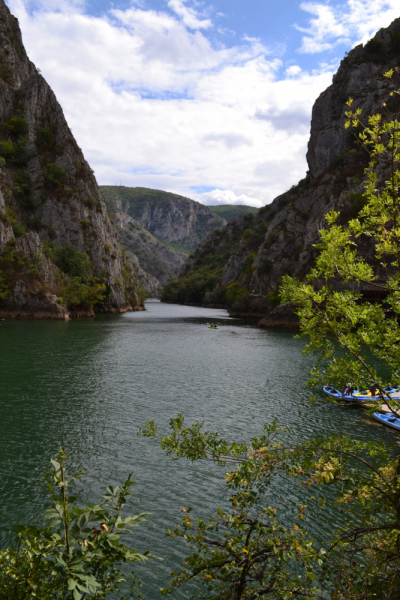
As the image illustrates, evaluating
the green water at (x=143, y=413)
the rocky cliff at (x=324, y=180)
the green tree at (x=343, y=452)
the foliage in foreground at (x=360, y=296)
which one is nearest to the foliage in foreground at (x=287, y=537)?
the green tree at (x=343, y=452)

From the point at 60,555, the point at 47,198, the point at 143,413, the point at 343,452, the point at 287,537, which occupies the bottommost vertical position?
the point at 143,413

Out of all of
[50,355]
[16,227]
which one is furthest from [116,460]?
[16,227]

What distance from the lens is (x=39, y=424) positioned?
79.8 ft

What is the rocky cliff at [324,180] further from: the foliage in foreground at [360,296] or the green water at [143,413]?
the foliage in foreground at [360,296]

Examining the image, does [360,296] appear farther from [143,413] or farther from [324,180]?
[324,180]

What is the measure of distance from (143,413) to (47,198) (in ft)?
365

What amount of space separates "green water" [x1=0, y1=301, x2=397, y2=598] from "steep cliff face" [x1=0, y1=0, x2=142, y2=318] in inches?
1839

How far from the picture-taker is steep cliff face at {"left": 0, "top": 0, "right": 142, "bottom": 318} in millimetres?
103688

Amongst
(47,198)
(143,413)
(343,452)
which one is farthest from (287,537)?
(47,198)

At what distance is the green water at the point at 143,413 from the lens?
15.9m

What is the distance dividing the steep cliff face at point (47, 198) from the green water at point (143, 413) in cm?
4671

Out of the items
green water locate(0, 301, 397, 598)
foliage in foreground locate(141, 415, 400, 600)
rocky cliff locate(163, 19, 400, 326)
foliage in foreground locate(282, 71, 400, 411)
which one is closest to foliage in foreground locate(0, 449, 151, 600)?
foliage in foreground locate(141, 415, 400, 600)

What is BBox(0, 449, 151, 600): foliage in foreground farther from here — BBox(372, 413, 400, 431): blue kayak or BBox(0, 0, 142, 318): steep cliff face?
BBox(0, 0, 142, 318): steep cliff face

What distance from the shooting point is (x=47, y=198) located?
121 meters
